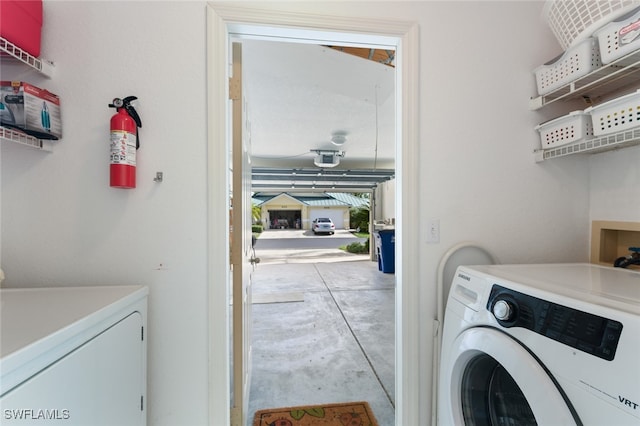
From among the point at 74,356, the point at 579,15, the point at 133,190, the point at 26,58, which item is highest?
the point at 579,15

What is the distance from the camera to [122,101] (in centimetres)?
112

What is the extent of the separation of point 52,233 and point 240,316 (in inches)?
35.1

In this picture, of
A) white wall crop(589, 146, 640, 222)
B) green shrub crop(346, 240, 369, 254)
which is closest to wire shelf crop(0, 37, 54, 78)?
white wall crop(589, 146, 640, 222)

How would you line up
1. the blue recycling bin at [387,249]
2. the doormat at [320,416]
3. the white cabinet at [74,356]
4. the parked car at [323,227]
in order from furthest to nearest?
1. the parked car at [323,227]
2. the blue recycling bin at [387,249]
3. the doormat at [320,416]
4. the white cabinet at [74,356]

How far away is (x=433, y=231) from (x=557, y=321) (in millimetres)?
675

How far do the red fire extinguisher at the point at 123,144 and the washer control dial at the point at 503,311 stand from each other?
143 centimetres

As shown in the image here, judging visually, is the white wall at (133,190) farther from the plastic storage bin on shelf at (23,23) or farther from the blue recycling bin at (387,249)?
the blue recycling bin at (387,249)

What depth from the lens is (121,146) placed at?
1090 mm

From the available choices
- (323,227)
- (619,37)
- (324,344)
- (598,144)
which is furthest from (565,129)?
(323,227)

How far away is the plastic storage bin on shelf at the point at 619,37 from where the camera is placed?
97 centimetres

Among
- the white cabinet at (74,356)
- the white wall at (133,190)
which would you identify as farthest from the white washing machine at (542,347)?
the white cabinet at (74,356)

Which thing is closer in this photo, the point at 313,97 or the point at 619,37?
the point at 619,37

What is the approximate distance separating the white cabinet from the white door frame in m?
0.29

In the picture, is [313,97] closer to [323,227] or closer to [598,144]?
[598,144]
